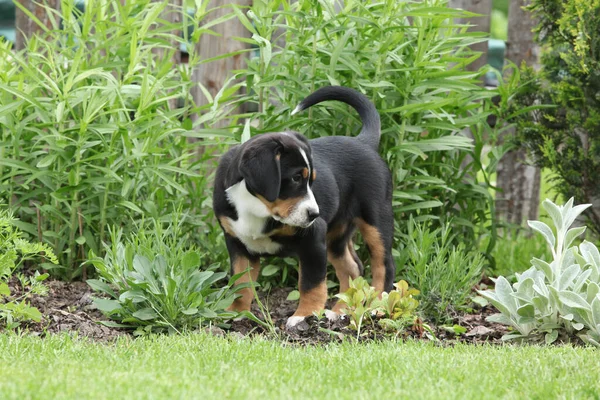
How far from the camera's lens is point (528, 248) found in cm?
713

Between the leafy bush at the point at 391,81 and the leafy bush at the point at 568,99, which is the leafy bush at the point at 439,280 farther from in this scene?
the leafy bush at the point at 568,99

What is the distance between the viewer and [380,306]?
459cm

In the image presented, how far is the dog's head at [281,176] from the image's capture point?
436 cm

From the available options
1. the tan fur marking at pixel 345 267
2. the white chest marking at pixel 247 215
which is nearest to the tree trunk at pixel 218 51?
the tan fur marking at pixel 345 267

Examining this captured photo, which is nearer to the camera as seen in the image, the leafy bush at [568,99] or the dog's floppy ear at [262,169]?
the dog's floppy ear at [262,169]

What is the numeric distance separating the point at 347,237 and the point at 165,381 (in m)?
2.39

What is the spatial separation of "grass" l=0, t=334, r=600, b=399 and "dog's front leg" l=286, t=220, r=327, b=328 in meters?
0.59

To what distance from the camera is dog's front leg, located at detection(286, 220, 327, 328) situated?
475cm

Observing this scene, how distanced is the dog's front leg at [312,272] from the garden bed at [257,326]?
10 centimetres

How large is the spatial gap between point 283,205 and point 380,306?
761mm

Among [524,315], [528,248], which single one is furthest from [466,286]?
[528,248]

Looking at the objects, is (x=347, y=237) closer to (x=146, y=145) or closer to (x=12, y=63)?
(x=146, y=145)

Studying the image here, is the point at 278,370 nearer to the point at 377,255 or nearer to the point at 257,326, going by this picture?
the point at 257,326

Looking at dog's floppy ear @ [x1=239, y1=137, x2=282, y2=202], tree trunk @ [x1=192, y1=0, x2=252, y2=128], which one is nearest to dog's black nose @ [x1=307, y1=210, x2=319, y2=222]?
dog's floppy ear @ [x1=239, y1=137, x2=282, y2=202]
